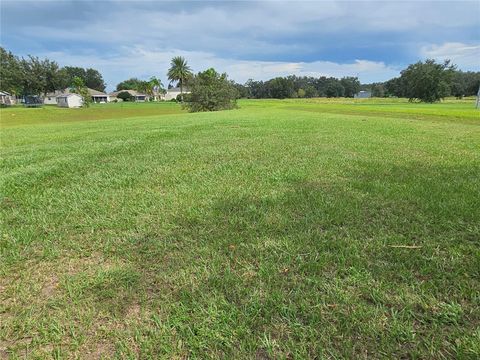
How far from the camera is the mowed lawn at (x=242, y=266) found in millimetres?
1522

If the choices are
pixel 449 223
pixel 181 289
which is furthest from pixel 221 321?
pixel 449 223

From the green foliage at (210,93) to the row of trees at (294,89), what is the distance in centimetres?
6059

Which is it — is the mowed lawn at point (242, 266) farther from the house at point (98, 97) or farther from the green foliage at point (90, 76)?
the green foliage at point (90, 76)

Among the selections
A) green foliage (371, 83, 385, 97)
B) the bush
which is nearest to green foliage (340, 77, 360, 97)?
green foliage (371, 83, 385, 97)

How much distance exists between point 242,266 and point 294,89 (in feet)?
379

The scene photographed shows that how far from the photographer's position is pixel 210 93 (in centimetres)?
4022

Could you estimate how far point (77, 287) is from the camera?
1927 millimetres

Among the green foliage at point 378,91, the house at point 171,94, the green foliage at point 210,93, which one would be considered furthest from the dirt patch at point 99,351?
the house at point 171,94

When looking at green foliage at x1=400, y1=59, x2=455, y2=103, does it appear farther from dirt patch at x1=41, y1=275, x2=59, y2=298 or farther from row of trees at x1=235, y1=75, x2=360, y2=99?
dirt patch at x1=41, y1=275, x2=59, y2=298

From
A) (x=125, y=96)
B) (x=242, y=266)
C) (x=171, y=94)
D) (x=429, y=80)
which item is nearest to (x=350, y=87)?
(x=429, y=80)

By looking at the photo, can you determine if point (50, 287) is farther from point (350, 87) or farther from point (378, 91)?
point (350, 87)

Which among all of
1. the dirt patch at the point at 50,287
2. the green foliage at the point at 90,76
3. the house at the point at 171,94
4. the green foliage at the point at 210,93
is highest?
the green foliage at the point at 90,76

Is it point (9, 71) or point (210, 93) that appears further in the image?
point (9, 71)

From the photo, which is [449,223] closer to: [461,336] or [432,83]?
[461,336]
